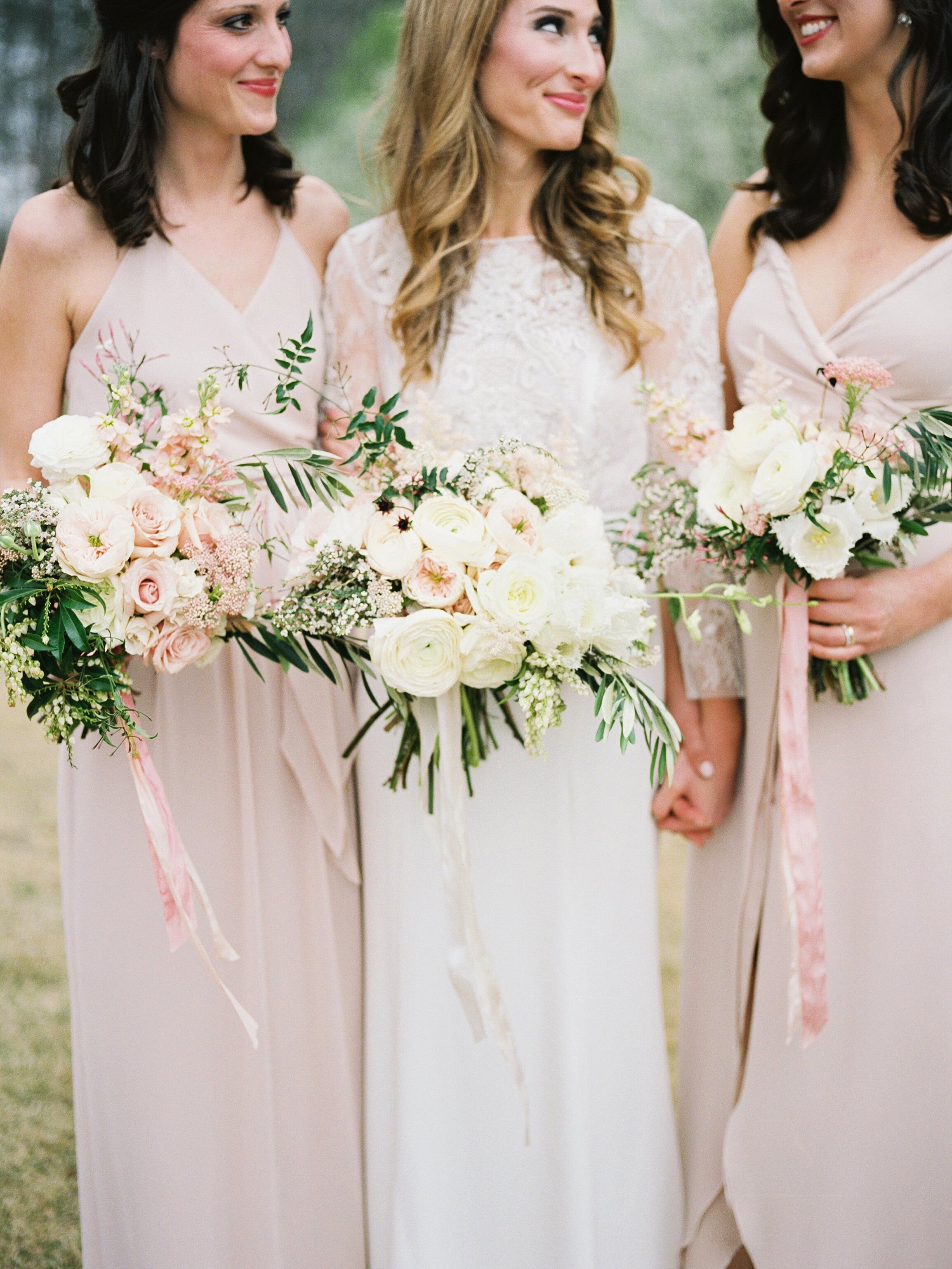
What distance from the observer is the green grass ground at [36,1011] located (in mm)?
3012

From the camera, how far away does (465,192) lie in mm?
2373

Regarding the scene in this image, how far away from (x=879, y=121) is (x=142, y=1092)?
2461mm

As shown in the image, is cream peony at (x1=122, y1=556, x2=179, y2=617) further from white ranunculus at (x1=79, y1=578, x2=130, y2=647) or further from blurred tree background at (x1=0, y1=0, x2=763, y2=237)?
blurred tree background at (x1=0, y1=0, x2=763, y2=237)

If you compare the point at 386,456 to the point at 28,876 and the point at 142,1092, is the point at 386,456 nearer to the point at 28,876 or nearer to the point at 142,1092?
the point at 142,1092

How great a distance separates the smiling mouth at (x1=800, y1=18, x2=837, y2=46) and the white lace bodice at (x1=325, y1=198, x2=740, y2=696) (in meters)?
0.41

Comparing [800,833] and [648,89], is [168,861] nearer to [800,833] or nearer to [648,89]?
[800,833]

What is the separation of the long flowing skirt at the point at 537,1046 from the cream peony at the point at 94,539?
2.67ft

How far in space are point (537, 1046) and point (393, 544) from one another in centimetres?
108

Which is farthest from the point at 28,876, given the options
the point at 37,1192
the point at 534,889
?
the point at 534,889

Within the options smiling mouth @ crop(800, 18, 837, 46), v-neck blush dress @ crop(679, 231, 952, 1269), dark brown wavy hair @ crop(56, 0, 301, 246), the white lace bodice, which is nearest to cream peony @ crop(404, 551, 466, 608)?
the white lace bodice


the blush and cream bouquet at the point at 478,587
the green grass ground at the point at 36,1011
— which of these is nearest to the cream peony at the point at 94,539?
the blush and cream bouquet at the point at 478,587

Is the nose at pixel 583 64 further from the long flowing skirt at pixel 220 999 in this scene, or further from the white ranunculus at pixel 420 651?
the long flowing skirt at pixel 220 999

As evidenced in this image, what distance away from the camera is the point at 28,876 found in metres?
5.20

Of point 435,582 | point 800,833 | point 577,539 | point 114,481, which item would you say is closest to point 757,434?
point 577,539
